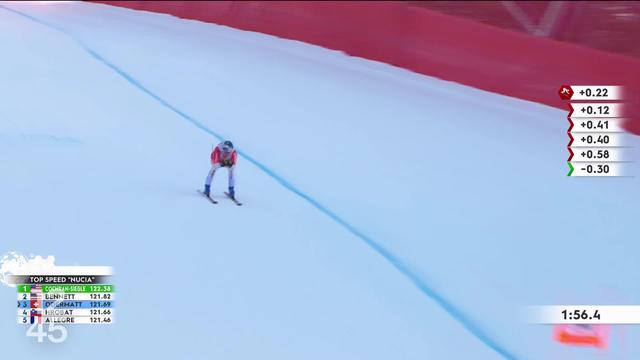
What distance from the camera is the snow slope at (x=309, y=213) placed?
2.96 metres

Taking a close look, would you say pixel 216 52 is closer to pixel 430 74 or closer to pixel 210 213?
pixel 430 74

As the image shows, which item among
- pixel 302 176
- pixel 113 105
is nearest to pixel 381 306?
pixel 302 176

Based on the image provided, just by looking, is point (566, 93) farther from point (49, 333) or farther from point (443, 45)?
point (49, 333)

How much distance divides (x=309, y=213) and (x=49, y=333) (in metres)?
1.53

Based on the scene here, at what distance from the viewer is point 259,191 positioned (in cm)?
422

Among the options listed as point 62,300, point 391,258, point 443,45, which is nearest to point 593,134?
point 391,258

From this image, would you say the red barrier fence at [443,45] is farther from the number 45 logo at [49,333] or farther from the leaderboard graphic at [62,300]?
the number 45 logo at [49,333]

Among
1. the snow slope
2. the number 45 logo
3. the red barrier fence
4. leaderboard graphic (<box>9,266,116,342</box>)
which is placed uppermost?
the red barrier fence

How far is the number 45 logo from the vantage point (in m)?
2.68

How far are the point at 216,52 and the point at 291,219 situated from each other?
3.81m

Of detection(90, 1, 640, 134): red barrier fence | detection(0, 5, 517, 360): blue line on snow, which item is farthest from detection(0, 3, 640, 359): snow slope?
detection(90, 1, 640, 134): red barrier fence

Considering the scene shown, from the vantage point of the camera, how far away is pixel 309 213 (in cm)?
400

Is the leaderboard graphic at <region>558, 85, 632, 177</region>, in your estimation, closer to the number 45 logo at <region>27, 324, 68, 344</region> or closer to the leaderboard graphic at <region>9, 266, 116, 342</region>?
the leaderboard graphic at <region>9, 266, 116, 342</region>

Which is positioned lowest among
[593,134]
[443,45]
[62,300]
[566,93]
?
[62,300]
